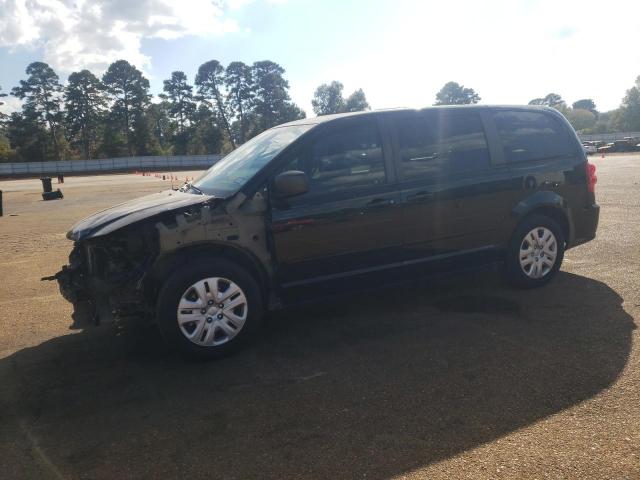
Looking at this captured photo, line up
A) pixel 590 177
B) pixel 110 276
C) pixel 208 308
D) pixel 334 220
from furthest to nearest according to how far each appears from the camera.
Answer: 1. pixel 590 177
2. pixel 334 220
3. pixel 110 276
4. pixel 208 308

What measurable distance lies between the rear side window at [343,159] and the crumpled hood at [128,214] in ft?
2.94

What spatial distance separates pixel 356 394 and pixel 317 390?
0.27 metres

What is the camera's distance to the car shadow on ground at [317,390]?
2678 mm

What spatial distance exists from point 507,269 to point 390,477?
335 cm

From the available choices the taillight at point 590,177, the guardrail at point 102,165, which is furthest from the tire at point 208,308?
the guardrail at point 102,165

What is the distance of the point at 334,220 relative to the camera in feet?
13.9

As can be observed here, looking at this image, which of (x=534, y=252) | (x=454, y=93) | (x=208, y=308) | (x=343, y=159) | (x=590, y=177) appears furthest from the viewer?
(x=454, y=93)

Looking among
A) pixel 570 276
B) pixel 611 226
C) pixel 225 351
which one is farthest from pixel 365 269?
pixel 611 226

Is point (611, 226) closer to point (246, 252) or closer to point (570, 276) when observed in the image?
point (570, 276)

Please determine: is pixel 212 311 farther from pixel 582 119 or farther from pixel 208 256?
pixel 582 119

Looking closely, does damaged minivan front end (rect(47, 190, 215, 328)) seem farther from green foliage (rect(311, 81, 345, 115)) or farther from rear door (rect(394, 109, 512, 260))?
green foliage (rect(311, 81, 345, 115))

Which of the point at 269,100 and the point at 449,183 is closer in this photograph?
the point at 449,183

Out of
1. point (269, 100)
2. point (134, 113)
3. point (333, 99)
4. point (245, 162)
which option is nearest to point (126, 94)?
point (134, 113)

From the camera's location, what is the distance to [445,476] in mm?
2443
